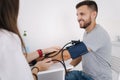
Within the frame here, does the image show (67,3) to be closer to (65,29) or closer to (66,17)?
(66,17)

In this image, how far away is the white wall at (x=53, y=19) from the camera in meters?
1.98

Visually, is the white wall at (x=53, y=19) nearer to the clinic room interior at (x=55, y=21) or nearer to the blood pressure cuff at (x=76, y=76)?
the clinic room interior at (x=55, y=21)

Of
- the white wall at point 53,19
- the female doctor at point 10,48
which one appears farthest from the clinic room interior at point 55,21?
the female doctor at point 10,48

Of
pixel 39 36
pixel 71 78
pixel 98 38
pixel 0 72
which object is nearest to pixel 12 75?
pixel 0 72

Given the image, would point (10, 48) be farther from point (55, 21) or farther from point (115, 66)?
point (115, 66)

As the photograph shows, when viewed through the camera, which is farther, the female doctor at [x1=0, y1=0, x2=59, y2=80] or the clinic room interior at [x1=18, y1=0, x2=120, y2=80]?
the clinic room interior at [x1=18, y1=0, x2=120, y2=80]

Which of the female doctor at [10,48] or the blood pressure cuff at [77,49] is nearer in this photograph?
the female doctor at [10,48]

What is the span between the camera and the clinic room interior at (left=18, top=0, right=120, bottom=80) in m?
1.98

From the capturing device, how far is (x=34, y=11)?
1992 mm

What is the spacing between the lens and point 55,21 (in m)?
2.11

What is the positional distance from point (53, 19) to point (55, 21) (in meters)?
0.04

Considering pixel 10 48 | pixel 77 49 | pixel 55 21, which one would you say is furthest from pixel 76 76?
pixel 55 21

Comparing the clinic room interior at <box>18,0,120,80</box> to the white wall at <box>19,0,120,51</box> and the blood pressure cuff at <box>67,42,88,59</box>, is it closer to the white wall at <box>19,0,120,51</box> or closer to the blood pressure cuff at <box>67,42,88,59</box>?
the white wall at <box>19,0,120,51</box>

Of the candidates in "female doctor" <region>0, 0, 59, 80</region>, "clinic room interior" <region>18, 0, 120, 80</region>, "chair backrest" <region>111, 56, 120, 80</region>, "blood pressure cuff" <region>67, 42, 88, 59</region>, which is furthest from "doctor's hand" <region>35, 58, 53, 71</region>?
"chair backrest" <region>111, 56, 120, 80</region>
